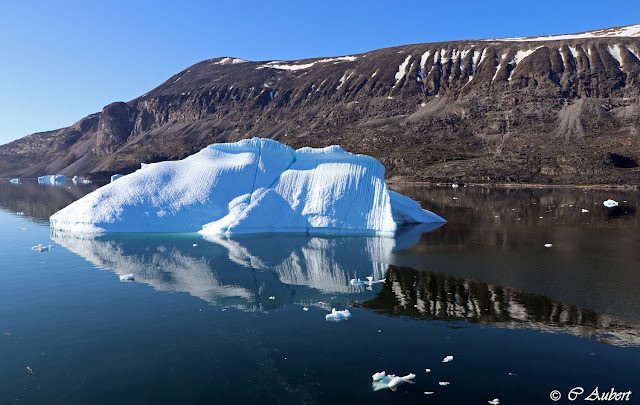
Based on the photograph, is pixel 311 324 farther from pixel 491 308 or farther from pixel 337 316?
pixel 491 308

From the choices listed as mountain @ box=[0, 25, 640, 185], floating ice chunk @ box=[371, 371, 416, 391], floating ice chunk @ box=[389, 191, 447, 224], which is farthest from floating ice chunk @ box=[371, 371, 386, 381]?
mountain @ box=[0, 25, 640, 185]

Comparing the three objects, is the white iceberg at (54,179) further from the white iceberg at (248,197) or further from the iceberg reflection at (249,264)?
the iceberg reflection at (249,264)

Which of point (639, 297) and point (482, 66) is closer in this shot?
point (639, 297)

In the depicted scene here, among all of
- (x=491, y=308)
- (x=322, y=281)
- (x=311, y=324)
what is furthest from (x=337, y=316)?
(x=491, y=308)

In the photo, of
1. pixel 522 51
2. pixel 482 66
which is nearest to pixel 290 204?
pixel 482 66

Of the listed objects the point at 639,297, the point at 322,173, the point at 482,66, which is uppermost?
the point at 482,66

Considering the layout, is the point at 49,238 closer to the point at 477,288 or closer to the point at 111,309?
the point at 111,309

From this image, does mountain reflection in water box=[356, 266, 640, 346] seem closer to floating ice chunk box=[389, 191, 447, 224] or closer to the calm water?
the calm water
